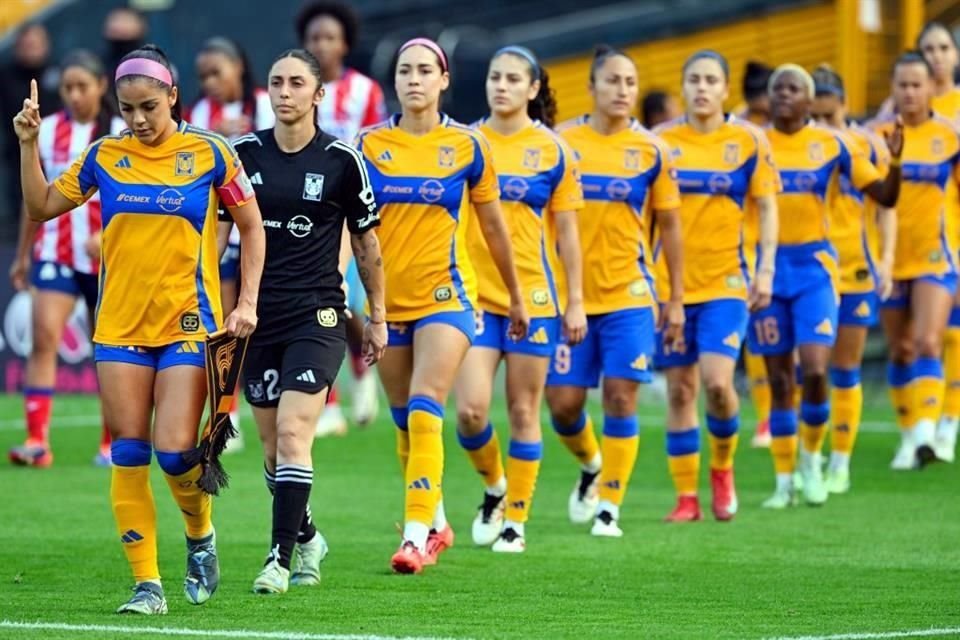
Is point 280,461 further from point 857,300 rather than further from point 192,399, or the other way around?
point 857,300

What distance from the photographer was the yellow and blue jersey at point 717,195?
1232cm

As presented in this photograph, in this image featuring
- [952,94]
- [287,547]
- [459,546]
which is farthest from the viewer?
[952,94]

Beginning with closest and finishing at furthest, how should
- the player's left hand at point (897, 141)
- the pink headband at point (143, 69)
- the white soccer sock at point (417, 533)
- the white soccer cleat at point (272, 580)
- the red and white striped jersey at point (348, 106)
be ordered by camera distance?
1. the pink headband at point (143, 69)
2. the white soccer cleat at point (272, 580)
3. the white soccer sock at point (417, 533)
4. the player's left hand at point (897, 141)
5. the red and white striped jersey at point (348, 106)

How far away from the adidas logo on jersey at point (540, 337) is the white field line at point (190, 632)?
3.40 m

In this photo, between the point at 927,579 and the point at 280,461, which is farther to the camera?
the point at 927,579

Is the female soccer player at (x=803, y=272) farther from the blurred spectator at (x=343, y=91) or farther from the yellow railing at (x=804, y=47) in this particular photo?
the yellow railing at (x=804, y=47)

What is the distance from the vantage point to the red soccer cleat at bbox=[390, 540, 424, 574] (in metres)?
9.73

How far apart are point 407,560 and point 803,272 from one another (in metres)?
4.37

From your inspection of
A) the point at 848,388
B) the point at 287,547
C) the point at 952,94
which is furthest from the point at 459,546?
the point at 952,94

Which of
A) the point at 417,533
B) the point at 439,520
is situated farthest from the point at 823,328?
the point at 417,533

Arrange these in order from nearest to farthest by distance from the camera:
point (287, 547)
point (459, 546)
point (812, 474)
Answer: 1. point (287, 547)
2. point (459, 546)
3. point (812, 474)

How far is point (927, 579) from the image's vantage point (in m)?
9.70

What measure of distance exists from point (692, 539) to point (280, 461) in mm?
3086

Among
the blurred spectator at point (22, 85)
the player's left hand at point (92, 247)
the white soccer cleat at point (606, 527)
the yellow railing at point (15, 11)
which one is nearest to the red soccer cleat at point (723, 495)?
the white soccer cleat at point (606, 527)
